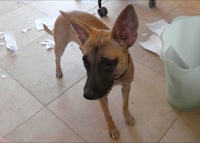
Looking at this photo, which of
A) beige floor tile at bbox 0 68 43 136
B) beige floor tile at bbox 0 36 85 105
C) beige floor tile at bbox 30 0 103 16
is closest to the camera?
beige floor tile at bbox 0 68 43 136

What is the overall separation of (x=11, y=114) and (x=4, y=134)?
0.52ft

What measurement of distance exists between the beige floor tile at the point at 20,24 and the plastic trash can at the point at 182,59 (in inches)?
50.2

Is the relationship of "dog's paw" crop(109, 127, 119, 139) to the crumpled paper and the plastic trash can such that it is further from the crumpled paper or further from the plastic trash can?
the crumpled paper

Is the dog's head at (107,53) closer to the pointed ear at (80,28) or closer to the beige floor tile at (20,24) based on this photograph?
the pointed ear at (80,28)

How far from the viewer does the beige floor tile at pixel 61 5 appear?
268 cm

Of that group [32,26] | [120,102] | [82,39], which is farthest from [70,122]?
[32,26]

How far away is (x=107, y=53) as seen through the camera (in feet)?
3.92

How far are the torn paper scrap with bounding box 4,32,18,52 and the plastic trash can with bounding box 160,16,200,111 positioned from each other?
53.3 inches

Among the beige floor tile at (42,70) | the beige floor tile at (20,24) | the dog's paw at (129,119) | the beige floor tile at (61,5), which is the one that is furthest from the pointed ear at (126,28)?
the beige floor tile at (61,5)

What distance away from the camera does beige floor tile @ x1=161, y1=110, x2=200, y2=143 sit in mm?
1554

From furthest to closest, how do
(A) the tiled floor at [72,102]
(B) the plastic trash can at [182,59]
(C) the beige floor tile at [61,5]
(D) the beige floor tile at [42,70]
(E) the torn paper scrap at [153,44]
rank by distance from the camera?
(C) the beige floor tile at [61,5], (E) the torn paper scrap at [153,44], (D) the beige floor tile at [42,70], (A) the tiled floor at [72,102], (B) the plastic trash can at [182,59]

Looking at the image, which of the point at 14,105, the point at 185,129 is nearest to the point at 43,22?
the point at 14,105

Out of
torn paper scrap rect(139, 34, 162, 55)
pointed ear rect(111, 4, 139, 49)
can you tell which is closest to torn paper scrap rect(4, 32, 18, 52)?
torn paper scrap rect(139, 34, 162, 55)

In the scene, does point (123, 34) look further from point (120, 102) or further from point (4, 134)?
point (4, 134)
